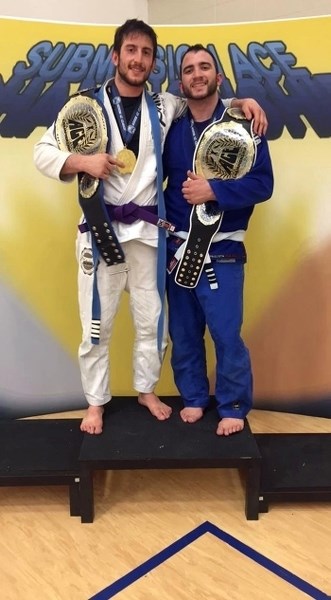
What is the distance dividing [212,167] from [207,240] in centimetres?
27

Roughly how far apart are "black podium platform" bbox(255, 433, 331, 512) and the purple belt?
105 cm

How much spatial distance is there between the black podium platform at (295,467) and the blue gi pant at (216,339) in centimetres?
23

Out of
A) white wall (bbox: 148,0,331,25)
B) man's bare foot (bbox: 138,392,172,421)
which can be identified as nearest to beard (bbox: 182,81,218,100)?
man's bare foot (bbox: 138,392,172,421)

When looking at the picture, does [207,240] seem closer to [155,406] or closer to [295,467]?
[155,406]

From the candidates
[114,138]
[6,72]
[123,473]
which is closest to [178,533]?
[123,473]

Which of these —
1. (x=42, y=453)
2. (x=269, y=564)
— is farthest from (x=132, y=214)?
Answer: (x=269, y=564)

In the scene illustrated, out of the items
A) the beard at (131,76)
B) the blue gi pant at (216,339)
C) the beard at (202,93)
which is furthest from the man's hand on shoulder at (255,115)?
the blue gi pant at (216,339)

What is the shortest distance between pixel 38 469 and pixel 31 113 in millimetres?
1553

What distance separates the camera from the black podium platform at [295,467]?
2.08m

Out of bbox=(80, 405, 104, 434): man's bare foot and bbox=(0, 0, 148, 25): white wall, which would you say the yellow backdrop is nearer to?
bbox=(80, 405, 104, 434): man's bare foot

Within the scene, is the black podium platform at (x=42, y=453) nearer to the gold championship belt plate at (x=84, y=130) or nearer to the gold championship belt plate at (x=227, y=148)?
the gold championship belt plate at (x=84, y=130)

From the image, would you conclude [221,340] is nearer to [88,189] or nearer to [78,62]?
[88,189]

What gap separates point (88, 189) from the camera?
79.7 inches

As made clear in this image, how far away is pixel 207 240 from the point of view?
6.81 ft
